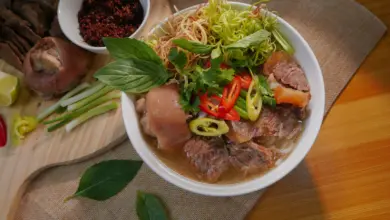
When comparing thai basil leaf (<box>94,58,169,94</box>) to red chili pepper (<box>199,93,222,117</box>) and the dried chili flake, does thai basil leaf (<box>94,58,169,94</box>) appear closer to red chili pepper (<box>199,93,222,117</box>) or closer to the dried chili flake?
red chili pepper (<box>199,93,222,117</box>)

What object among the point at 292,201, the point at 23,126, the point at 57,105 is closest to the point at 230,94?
the point at 292,201

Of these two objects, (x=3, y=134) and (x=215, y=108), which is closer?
(x=215, y=108)

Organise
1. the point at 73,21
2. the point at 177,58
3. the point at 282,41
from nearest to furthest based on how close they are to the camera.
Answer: the point at 177,58 → the point at 282,41 → the point at 73,21

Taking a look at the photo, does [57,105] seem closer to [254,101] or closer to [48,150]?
[48,150]

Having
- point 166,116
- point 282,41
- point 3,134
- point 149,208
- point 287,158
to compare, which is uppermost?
point 282,41

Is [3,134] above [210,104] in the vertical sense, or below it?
below

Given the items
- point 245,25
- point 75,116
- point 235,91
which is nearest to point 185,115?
point 235,91

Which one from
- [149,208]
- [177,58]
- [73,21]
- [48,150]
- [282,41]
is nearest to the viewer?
[177,58]
